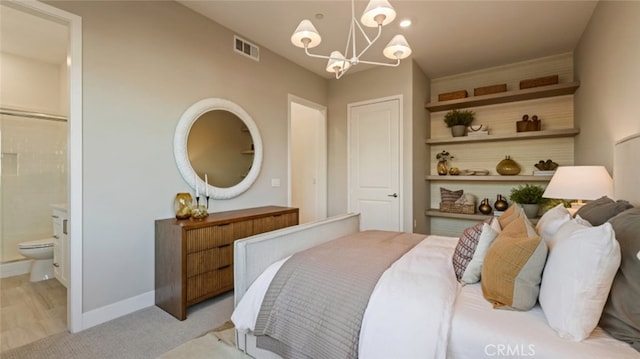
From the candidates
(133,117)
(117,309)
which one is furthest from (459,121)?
(117,309)

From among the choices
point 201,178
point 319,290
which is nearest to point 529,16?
point 319,290

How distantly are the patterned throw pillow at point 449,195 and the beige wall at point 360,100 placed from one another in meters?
0.70

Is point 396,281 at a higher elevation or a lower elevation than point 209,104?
lower

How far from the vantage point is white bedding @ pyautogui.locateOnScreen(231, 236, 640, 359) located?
3.05ft

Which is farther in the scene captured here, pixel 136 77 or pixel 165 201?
pixel 165 201

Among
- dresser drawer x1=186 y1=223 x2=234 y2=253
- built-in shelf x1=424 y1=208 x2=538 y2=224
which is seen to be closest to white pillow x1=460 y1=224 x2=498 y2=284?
dresser drawer x1=186 y1=223 x2=234 y2=253

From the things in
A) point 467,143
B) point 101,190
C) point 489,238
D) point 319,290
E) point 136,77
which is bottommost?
point 319,290

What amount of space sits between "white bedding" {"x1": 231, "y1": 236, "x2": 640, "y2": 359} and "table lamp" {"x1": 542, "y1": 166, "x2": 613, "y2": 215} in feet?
4.79

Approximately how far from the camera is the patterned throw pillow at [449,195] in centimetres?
416

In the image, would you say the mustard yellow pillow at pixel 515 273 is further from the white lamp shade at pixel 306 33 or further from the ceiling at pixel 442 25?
the ceiling at pixel 442 25

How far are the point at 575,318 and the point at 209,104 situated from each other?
3.05 metres

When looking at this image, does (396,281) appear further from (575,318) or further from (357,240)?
(357,240)

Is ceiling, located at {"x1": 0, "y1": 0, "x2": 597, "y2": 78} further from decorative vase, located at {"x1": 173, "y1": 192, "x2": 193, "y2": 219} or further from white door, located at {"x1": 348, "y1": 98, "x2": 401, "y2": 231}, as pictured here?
decorative vase, located at {"x1": 173, "y1": 192, "x2": 193, "y2": 219}

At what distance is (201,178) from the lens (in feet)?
9.20
